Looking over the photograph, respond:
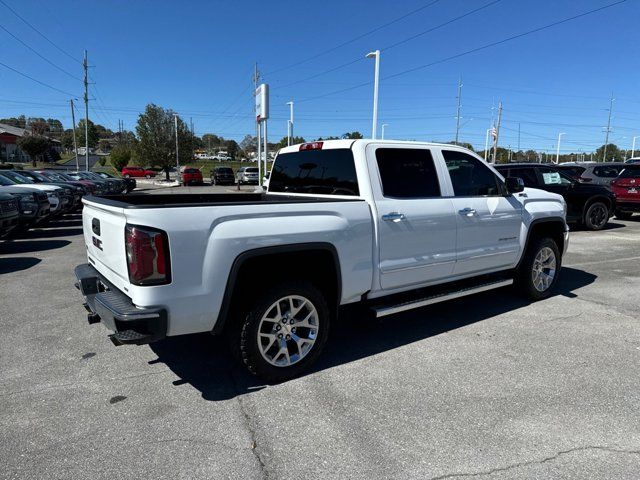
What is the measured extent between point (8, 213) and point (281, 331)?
7.89 m

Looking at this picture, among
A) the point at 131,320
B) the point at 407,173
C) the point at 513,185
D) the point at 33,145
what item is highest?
the point at 33,145

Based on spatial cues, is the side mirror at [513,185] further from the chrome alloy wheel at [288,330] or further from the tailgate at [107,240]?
the tailgate at [107,240]

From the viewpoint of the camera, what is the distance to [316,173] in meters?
4.68

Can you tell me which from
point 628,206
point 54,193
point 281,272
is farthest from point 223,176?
point 281,272

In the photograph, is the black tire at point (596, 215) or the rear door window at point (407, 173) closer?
the rear door window at point (407, 173)

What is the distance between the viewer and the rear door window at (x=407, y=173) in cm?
421

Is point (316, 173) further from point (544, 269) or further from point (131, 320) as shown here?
point (544, 269)

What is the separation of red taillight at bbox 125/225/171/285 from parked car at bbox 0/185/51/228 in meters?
8.41

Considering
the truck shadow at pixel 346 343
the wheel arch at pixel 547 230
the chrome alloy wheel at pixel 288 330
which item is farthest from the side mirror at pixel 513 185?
the chrome alloy wheel at pixel 288 330

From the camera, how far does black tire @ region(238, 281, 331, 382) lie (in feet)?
11.1

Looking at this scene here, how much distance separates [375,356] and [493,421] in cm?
126

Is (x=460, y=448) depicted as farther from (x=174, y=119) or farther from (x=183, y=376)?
(x=174, y=119)

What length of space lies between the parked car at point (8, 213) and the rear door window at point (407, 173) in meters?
7.94

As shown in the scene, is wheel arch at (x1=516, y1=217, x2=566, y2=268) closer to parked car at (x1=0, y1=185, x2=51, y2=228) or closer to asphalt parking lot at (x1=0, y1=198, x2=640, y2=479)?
asphalt parking lot at (x1=0, y1=198, x2=640, y2=479)
